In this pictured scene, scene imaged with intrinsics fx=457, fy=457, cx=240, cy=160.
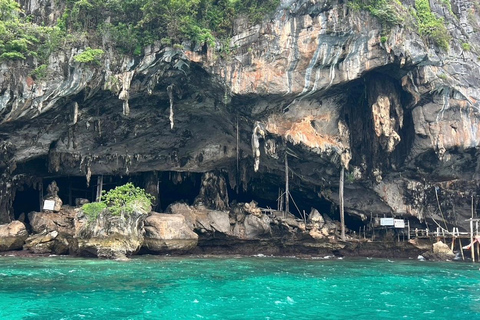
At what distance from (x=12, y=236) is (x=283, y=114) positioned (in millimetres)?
16352

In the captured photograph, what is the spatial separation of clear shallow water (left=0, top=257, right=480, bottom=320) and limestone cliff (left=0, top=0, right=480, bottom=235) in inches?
303

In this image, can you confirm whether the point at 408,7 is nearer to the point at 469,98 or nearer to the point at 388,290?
the point at 469,98

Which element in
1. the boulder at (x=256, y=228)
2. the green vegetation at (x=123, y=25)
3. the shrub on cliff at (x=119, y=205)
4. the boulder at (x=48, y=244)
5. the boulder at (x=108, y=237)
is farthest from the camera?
the boulder at (x=256, y=228)

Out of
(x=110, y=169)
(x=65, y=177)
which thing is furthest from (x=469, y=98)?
(x=65, y=177)

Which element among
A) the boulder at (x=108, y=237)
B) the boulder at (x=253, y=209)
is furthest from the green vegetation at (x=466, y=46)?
the boulder at (x=108, y=237)

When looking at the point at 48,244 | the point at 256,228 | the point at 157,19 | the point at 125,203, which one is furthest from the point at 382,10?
the point at 48,244

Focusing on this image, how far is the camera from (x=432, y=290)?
16.1 metres

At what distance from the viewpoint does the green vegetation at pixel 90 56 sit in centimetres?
2331

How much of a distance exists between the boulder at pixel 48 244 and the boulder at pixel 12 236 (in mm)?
391

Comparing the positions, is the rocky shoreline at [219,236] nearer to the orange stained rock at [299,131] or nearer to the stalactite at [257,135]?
the stalactite at [257,135]

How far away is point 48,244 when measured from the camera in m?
24.4

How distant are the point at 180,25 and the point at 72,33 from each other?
246 inches

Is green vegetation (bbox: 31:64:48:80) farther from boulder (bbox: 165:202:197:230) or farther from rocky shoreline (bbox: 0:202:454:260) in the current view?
boulder (bbox: 165:202:197:230)

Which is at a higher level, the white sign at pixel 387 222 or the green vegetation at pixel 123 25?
the green vegetation at pixel 123 25
